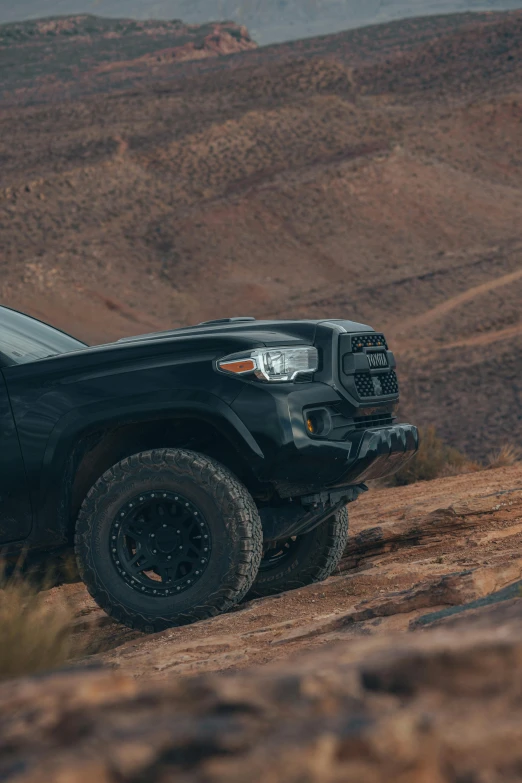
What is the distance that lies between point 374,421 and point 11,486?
2.01 m

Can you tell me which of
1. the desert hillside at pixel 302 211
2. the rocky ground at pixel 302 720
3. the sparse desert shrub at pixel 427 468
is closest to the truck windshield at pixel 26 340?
the rocky ground at pixel 302 720

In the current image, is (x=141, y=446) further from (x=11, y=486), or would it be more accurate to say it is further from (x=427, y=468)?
(x=427, y=468)

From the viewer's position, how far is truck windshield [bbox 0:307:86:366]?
Result: 553cm

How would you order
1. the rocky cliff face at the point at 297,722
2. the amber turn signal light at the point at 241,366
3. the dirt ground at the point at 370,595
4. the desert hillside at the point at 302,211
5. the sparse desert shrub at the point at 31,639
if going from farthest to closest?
1. the desert hillside at the point at 302,211
2. the amber turn signal light at the point at 241,366
3. the dirt ground at the point at 370,595
4. the sparse desert shrub at the point at 31,639
5. the rocky cliff face at the point at 297,722

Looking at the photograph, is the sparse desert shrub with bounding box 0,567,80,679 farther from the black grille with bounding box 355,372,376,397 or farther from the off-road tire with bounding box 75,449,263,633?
the black grille with bounding box 355,372,376,397

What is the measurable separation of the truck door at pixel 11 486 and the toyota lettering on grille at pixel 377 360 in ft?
6.59

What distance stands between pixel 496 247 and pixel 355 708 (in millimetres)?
35330

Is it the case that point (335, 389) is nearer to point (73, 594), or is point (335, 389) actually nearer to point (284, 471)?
point (284, 471)

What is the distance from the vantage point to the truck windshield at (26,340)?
553 centimetres

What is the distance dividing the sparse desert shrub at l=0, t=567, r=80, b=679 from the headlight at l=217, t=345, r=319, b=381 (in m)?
1.46

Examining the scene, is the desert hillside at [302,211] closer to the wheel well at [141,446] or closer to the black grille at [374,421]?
the black grille at [374,421]

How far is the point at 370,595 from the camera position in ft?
18.1

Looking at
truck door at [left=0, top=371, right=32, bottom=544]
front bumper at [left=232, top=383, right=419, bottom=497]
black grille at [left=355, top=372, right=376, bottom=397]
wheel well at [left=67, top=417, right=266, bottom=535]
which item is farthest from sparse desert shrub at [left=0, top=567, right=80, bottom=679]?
black grille at [left=355, top=372, right=376, bottom=397]

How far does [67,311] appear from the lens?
3288cm
